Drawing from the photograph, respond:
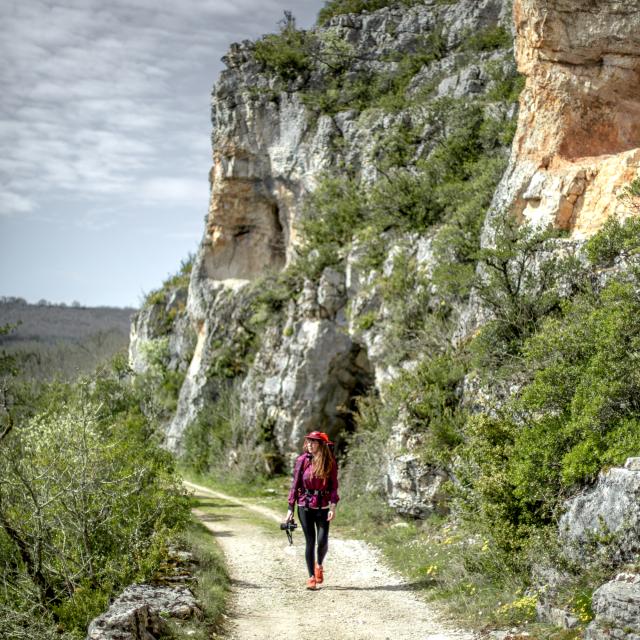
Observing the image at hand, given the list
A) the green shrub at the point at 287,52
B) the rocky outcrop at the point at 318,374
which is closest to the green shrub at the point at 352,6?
the green shrub at the point at 287,52

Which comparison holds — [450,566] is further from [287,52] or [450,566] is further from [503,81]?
[287,52]

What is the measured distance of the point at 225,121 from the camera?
31.2 m

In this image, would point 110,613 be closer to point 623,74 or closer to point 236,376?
point 623,74

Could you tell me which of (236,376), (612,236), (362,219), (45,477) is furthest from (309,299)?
(45,477)

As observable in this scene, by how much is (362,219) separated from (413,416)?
11375 millimetres

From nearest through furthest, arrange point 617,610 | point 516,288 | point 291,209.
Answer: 1. point 617,610
2. point 516,288
3. point 291,209

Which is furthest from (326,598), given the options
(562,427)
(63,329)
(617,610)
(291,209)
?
(63,329)

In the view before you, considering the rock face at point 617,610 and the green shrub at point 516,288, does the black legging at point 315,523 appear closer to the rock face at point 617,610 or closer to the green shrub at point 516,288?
the rock face at point 617,610

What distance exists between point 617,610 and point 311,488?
4.20m

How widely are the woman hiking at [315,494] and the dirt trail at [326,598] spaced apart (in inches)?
24.1

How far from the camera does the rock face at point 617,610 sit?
18.1ft

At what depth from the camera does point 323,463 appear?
9062 mm

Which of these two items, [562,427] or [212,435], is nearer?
[562,427]

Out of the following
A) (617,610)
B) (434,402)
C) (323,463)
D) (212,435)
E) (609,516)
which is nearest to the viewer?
(617,610)
